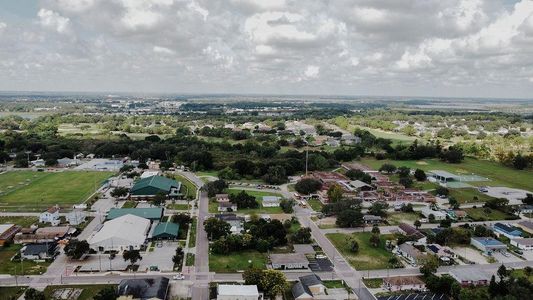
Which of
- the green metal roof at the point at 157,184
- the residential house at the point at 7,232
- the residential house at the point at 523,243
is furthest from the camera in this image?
the green metal roof at the point at 157,184

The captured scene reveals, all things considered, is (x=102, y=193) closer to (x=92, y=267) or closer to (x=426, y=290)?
(x=92, y=267)

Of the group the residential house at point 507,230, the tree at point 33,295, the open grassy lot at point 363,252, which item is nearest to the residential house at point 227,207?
the open grassy lot at point 363,252

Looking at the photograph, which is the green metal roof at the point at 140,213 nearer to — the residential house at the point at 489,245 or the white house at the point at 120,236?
the white house at the point at 120,236

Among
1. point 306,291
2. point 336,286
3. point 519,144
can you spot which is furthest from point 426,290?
point 519,144

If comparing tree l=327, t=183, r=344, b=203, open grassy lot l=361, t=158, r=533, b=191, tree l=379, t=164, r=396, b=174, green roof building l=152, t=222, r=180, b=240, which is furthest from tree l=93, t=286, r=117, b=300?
open grassy lot l=361, t=158, r=533, b=191

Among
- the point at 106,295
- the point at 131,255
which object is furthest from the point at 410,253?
the point at 106,295

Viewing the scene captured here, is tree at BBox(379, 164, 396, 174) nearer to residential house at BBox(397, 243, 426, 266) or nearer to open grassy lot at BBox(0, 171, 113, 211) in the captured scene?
residential house at BBox(397, 243, 426, 266)
